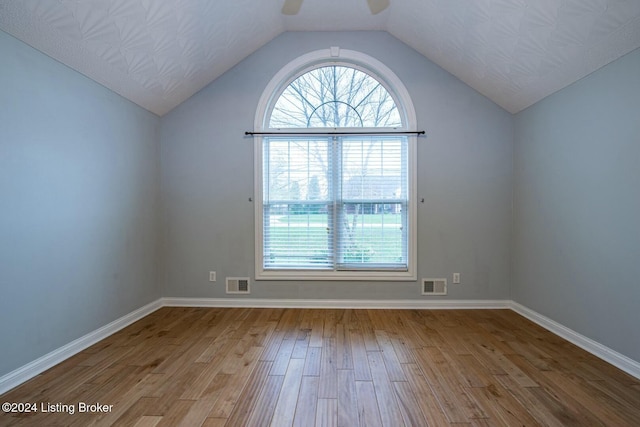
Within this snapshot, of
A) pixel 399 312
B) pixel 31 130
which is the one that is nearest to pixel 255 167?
pixel 31 130

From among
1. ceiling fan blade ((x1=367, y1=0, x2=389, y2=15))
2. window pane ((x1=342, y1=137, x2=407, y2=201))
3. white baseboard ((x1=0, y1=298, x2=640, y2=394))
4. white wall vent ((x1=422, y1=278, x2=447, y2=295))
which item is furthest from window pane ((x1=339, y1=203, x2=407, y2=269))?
ceiling fan blade ((x1=367, y1=0, x2=389, y2=15))

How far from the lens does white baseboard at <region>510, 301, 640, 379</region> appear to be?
6.70ft

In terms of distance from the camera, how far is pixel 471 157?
3381 mm

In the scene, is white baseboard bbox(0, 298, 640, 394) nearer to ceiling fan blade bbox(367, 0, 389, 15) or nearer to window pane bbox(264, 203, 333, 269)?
window pane bbox(264, 203, 333, 269)

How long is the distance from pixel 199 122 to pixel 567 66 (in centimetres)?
353

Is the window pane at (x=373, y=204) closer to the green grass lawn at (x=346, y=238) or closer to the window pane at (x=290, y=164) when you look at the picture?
the green grass lawn at (x=346, y=238)

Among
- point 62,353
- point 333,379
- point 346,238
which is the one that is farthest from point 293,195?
point 62,353

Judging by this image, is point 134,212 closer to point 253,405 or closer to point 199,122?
point 199,122

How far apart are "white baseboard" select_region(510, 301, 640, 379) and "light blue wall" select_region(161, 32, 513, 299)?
1.39 ft

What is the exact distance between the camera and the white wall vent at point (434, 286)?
3393 millimetres

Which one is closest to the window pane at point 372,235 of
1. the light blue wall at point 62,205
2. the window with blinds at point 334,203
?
the window with blinds at point 334,203

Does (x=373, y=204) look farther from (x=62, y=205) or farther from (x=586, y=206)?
(x=62, y=205)

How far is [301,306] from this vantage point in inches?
135

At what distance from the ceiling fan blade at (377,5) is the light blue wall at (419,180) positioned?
35 cm
